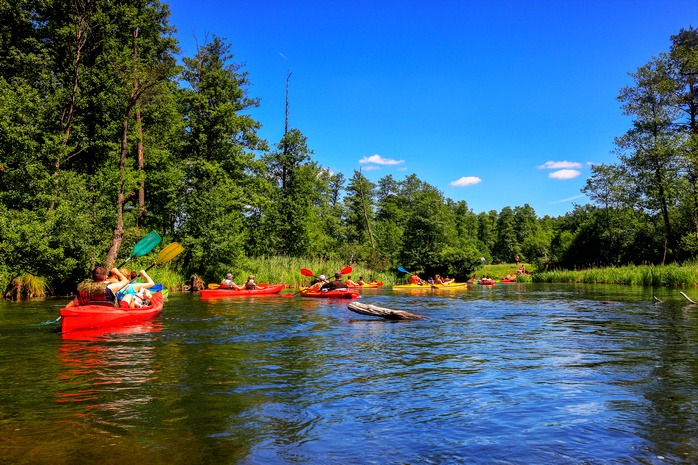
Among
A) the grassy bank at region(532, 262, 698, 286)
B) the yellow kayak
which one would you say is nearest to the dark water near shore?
the grassy bank at region(532, 262, 698, 286)

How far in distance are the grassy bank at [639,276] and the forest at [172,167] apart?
3444mm

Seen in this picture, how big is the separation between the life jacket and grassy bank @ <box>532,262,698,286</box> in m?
25.3

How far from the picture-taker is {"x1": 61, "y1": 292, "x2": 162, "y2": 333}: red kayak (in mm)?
8844

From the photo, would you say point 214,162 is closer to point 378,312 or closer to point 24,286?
point 24,286

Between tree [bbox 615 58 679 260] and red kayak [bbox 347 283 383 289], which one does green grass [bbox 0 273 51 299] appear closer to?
red kayak [bbox 347 283 383 289]

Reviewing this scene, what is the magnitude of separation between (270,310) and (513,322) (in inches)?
294

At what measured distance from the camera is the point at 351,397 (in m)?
4.45

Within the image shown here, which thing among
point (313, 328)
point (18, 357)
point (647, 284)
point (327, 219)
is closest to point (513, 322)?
point (313, 328)

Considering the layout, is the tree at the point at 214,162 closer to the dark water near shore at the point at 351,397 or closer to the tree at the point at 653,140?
the dark water near shore at the point at 351,397

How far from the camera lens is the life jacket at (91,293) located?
31.2ft

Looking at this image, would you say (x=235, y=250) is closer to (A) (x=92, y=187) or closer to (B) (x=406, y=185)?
(A) (x=92, y=187)

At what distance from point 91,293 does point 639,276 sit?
28685 millimetres

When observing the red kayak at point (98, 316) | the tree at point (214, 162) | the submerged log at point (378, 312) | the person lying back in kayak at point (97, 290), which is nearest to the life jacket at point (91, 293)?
the person lying back in kayak at point (97, 290)

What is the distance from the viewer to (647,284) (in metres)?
25.0
